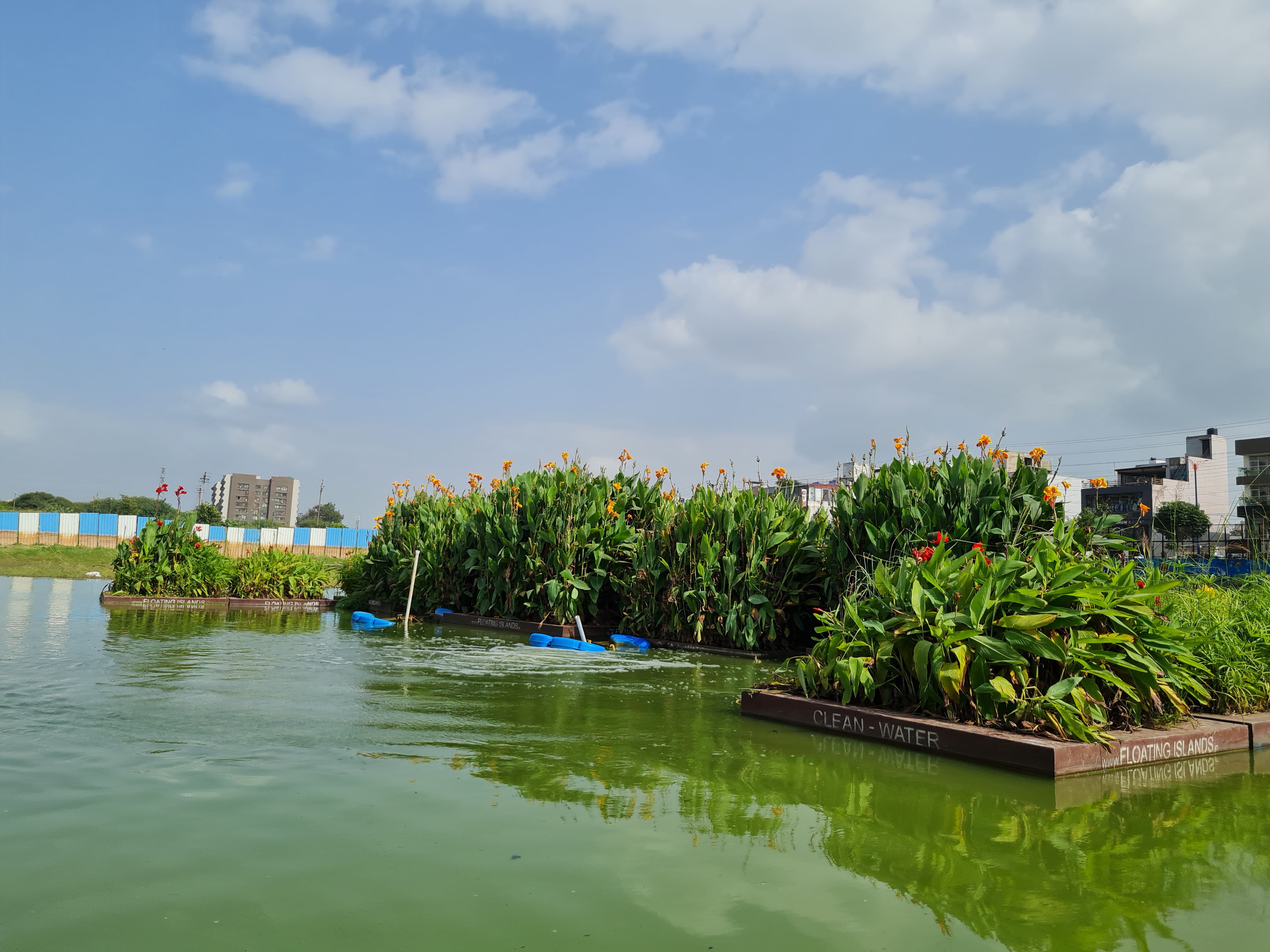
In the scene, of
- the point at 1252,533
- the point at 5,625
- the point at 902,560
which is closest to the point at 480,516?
the point at 5,625

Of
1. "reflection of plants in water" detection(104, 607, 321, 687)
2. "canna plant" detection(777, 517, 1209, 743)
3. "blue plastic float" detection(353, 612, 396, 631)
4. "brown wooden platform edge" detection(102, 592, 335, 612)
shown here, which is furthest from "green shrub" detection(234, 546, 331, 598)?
"canna plant" detection(777, 517, 1209, 743)

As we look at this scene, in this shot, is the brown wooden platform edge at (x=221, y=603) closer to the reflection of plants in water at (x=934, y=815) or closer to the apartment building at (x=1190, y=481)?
the reflection of plants in water at (x=934, y=815)

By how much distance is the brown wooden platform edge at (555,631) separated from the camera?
11.9m

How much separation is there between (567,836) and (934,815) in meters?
1.85

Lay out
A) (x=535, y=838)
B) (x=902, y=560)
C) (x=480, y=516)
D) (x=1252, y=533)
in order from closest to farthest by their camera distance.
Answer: (x=535, y=838) → (x=902, y=560) → (x=1252, y=533) → (x=480, y=516)

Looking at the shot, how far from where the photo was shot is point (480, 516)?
55.2 ft

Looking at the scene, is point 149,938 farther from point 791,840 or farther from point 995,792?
point 995,792

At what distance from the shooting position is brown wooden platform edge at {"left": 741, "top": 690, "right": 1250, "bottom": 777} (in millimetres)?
5340

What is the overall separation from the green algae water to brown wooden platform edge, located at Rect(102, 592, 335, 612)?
36.2 feet

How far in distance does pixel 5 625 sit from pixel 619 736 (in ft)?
35.1

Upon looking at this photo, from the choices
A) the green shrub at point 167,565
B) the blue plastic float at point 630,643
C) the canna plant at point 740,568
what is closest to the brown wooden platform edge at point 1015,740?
the canna plant at point 740,568

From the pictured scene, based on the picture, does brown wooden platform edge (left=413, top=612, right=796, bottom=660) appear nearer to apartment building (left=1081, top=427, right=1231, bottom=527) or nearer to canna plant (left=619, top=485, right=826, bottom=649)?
canna plant (left=619, top=485, right=826, bottom=649)

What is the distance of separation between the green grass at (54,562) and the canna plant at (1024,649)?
99.0 feet

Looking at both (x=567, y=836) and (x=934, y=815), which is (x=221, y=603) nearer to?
(x=567, y=836)
